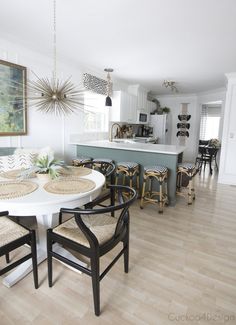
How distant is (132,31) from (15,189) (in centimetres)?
236

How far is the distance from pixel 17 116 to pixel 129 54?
6.82ft

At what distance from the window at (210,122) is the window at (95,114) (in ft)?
18.1

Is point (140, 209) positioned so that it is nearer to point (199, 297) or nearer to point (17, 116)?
point (199, 297)

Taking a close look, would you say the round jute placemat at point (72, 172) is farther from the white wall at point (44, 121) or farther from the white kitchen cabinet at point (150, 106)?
the white kitchen cabinet at point (150, 106)

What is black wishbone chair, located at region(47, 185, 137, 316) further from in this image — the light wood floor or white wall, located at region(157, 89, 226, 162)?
white wall, located at region(157, 89, 226, 162)

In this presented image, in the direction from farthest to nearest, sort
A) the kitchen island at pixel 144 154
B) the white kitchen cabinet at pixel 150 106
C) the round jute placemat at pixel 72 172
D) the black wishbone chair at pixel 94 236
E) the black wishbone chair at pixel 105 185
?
the white kitchen cabinet at pixel 150 106
the kitchen island at pixel 144 154
the round jute placemat at pixel 72 172
the black wishbone chair at pixel 105 185
the black wishbone chair at pixel 94 236

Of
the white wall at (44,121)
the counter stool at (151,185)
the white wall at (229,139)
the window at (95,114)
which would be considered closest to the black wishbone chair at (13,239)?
the white wall at (44,121)

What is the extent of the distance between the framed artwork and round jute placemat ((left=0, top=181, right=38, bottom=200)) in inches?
58.3

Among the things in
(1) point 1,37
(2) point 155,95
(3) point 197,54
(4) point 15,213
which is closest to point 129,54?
(3) point 197,54

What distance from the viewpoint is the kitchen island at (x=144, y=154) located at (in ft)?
10.8

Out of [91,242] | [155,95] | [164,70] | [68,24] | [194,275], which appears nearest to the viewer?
[91,242]

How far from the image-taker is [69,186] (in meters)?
1.81

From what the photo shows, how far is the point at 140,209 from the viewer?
3223 mm

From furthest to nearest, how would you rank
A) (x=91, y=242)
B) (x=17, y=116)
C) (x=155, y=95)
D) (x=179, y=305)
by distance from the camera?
(x=155, y=95) < (x=17, y=116) < (x=179, y=305) < (x=91, y=242)
